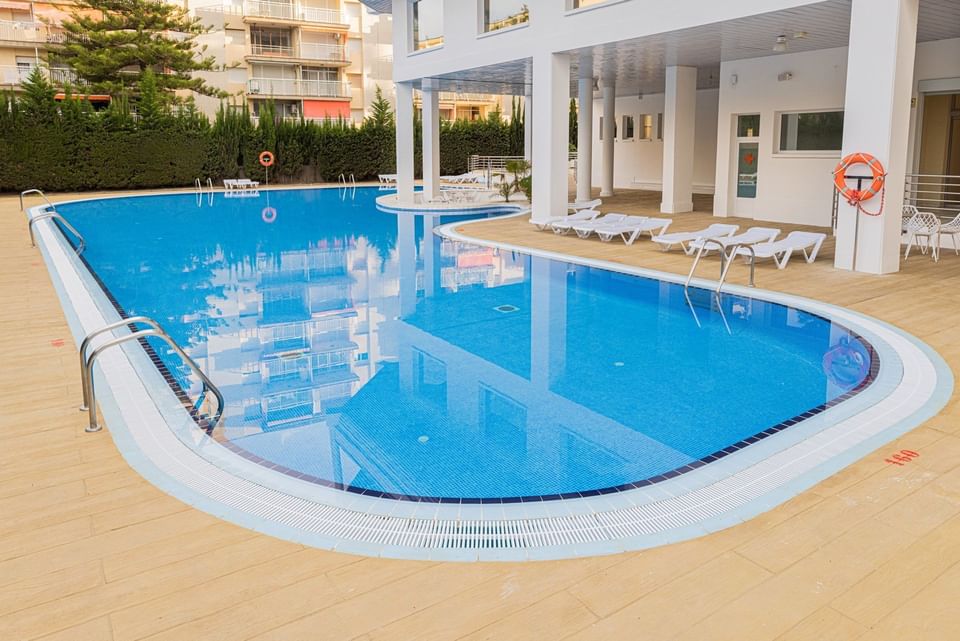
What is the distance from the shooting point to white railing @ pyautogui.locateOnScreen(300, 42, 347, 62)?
1732 inches

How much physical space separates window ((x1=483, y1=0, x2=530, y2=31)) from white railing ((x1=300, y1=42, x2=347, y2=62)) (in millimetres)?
29189

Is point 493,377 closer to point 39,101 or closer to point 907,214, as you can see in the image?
point 907,214

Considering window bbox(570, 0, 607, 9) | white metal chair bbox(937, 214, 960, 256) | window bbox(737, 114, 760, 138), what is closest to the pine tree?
window bbox(570, 0, 607, 9)

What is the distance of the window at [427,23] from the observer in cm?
1936

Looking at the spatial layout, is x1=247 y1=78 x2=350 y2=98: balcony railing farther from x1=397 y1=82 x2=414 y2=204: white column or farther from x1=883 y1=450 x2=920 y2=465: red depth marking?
x1=883 y1=450 x2=920 y2=465: red depth marking

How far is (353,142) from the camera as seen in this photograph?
1252 inches

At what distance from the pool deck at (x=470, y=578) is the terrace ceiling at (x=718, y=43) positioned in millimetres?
8712

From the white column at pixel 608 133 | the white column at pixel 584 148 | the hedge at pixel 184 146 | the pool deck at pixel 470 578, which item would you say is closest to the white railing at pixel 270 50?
the hedge at pixel 184 146

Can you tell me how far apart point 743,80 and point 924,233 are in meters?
6.20

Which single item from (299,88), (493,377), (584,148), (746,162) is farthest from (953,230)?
(299,88)

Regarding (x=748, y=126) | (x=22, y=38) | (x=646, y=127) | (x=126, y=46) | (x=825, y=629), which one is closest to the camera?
(x=825, y=629)

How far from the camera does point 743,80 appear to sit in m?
16.4

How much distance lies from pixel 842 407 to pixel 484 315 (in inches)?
175

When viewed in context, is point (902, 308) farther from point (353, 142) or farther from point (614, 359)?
point (353, 142)
